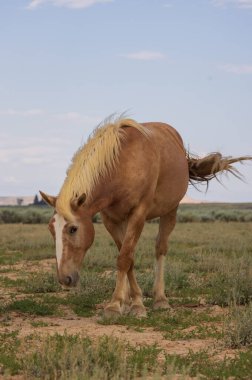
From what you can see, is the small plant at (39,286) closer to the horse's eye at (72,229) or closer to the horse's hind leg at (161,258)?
the horse's hind leg at (161,258)

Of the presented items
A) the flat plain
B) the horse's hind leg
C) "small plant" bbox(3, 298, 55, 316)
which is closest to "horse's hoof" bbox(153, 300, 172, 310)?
the horse's hind leg

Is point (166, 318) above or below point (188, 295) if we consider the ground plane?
above

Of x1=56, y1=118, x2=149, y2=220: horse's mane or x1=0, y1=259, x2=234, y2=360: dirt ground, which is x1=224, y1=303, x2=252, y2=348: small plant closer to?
x1=0, y1=259, x2=234, y2=360: dirt ground

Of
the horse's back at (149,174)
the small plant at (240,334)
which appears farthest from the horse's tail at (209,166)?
the small plant at (240,334)

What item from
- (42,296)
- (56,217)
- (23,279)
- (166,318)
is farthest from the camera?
(23,279)

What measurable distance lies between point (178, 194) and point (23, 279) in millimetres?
3886

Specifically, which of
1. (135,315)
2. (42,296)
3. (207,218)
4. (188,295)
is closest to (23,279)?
(42,296)

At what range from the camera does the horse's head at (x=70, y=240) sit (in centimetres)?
730

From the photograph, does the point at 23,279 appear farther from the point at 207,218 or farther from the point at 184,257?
the point at 207,218

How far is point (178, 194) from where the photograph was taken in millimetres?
9578

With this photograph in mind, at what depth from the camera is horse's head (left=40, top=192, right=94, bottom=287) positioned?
7.30m

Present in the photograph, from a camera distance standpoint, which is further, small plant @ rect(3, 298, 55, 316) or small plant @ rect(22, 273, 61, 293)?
small plant @ rect(22, 273, 61, 293)

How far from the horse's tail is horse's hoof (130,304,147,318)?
3.54 meters

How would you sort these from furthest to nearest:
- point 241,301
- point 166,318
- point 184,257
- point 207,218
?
point 207,218 < point 184,257 < point 241,301 < point 166,318
